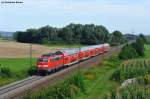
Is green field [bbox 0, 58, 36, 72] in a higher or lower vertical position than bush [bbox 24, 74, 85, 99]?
lower

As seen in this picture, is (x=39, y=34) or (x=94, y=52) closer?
(x=94, y=52)

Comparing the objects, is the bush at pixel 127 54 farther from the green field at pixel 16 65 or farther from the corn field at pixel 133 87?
the corn field at pixel 133 87

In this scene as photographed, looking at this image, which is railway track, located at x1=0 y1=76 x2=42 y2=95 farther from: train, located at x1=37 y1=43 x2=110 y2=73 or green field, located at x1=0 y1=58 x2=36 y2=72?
green field, located at x1=0 y1=58 x2=36 y2=72

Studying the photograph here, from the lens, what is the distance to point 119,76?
222 ft

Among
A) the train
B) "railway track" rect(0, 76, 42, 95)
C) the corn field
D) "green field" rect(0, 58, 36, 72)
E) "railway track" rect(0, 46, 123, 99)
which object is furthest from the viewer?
"green field" rect(0, 58, 36, 72)

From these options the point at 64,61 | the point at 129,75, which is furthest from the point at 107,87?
the point at 64,61

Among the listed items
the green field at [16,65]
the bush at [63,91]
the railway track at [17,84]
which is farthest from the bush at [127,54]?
the bush at [63,91]

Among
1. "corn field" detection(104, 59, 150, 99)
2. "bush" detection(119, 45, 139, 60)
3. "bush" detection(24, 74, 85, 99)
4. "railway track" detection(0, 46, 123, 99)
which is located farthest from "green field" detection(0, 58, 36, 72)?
"bush" detection(119, 45, 139, 60)

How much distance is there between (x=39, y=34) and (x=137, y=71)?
128 m

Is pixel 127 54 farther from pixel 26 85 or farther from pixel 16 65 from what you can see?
pixel 26 85

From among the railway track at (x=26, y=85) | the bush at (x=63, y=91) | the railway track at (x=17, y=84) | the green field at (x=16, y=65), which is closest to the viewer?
the bush at (x=63, y=91)

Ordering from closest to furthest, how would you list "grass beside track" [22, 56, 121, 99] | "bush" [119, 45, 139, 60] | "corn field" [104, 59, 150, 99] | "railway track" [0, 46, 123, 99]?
"corn field" [104, 59, 150, 99], "grass beside track" [22, 56, 121, 99], "railway track" [0, 46, 123, 99], "bush" [119, 45, 139, 60]

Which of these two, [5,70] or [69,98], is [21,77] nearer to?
[5,70]

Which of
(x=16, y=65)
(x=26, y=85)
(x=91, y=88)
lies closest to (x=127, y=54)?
(x=16, y=65)
